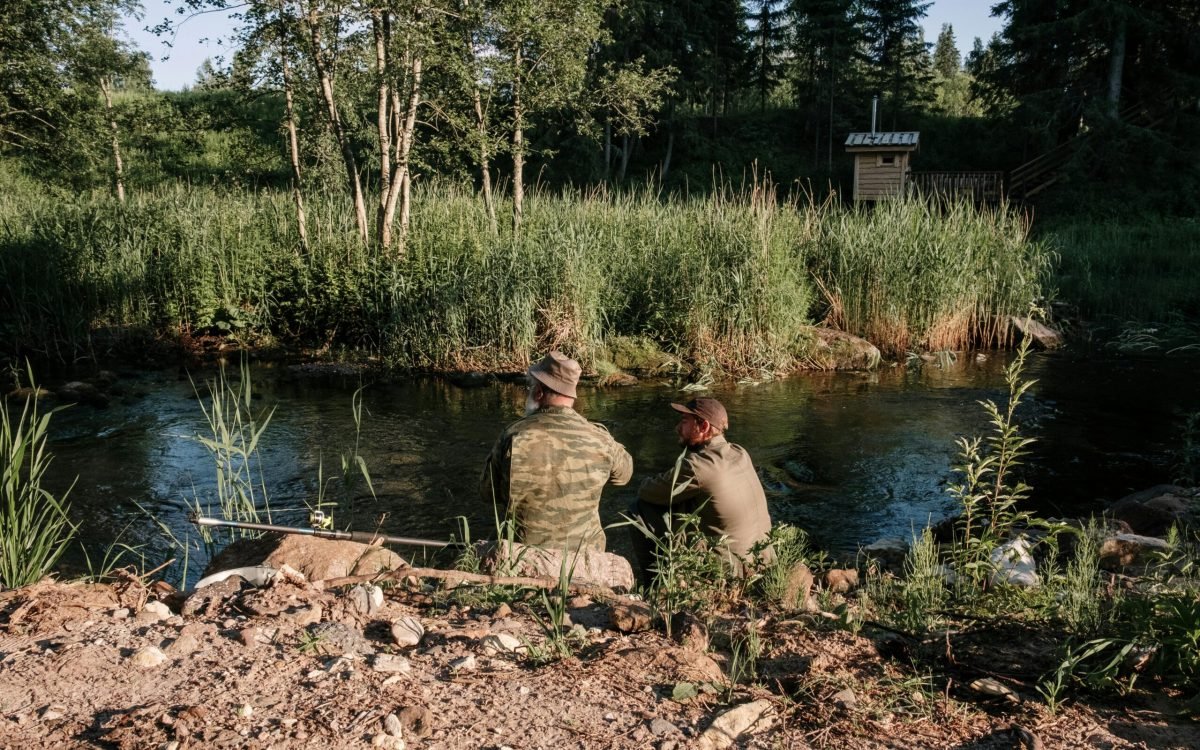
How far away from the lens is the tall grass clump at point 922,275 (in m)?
14.1

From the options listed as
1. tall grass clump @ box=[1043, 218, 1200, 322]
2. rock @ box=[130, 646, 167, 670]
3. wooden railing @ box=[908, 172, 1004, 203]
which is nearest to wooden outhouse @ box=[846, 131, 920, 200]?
wooden railing @ box=[908, 172, 1004, 203]

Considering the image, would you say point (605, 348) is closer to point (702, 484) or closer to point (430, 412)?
point (430, 412)

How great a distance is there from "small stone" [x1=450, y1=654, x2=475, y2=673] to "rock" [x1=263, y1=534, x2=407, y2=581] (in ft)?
3.63

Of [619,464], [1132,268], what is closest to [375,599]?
[619,464]

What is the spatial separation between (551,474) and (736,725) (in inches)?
94.9

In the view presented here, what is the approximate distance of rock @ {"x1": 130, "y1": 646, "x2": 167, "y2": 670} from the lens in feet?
10.4

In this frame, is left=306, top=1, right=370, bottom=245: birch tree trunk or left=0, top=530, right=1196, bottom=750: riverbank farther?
left=306, top=1, right=370, bottom=245: birch tree trunk

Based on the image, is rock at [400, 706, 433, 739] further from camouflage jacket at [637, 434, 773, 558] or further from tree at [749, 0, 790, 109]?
tree at [749, 0, 790, 109]

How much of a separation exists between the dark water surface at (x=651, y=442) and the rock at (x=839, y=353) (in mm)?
474

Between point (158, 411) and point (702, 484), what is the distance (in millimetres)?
7858

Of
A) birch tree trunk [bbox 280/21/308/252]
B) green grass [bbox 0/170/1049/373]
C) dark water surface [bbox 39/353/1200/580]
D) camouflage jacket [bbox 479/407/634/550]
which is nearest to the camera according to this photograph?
camouflage jacket [bbox 479/407/634/550]

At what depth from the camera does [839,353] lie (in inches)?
544

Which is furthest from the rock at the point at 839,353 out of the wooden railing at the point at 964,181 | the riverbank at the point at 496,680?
the wooden railing at the point at 964,181

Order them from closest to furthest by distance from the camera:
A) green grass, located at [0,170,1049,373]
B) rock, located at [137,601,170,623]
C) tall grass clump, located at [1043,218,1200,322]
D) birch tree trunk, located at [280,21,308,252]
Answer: rock, located at [137,601,170,623] → green grass, located at [0,170,1049,373] → birch tree trunk, located at [280,21,308,252] → tall grass clump, located at [1043,218,1200,322]
